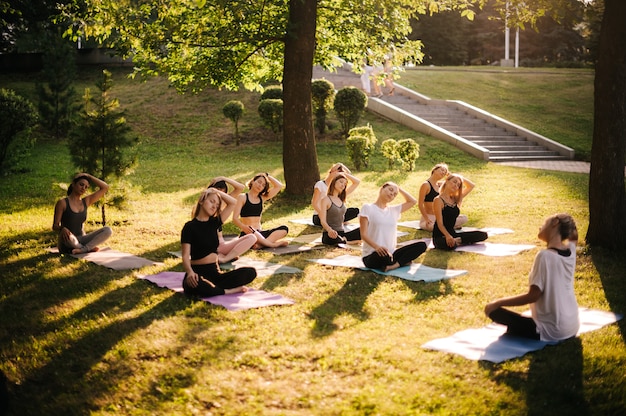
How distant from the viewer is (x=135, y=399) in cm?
524

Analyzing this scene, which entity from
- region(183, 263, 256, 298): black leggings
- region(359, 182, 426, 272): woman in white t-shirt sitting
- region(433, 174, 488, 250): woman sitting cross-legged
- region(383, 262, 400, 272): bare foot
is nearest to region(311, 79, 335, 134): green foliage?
region(433, 174, 488, 250): woman sitting cross-legged

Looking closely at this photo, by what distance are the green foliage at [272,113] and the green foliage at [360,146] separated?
4145 millimetres

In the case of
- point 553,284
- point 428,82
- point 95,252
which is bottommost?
point 95,252

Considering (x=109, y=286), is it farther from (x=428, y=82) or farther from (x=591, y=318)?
(x=428, y=82)

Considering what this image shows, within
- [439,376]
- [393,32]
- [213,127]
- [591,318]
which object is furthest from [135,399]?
[213,127]

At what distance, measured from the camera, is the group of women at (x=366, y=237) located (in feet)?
20.4

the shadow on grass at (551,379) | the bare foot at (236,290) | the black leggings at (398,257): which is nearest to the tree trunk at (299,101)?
the black leggings at (398,257)

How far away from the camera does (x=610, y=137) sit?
9703 mm

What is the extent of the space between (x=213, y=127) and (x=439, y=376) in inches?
860

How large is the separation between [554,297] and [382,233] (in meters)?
3.39

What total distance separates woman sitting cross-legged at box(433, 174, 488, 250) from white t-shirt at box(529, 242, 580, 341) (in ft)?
14.0

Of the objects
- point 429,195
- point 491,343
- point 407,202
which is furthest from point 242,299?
point 429,195

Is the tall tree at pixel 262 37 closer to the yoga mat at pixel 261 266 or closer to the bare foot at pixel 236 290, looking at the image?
the yoga mat at pixel 261 266

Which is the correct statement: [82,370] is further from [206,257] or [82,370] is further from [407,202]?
[407,202]
